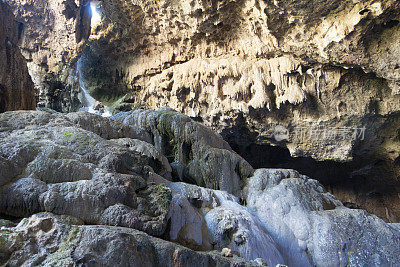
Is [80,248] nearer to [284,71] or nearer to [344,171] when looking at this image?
[284,71]

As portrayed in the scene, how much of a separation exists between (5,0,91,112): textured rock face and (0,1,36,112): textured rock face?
700 cm

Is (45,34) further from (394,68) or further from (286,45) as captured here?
(394,68)

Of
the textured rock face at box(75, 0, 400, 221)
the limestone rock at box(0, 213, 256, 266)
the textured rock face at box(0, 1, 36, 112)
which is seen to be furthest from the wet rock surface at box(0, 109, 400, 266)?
the textured rock face at box(75, 0, 400, 221)

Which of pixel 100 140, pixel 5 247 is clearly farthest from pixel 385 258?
pixel 5 247

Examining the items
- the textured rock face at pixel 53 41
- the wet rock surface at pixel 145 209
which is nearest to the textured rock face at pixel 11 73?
the wet rock surface at pixel 145 209

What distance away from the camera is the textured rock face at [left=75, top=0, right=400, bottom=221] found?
8648mm

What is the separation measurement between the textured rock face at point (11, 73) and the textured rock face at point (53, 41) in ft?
23.0

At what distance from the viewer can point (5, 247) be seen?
2473 millimetres

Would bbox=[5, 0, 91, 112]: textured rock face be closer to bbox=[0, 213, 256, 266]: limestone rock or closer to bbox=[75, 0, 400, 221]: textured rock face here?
bbox=[75, 0, 400, 221]: textured rock face

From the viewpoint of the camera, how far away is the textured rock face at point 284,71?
865 centimetres

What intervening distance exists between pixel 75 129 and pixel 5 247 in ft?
9.20

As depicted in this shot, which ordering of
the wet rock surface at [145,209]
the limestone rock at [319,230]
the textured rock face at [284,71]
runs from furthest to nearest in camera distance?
the textured rock face at [284,71] < the limestone rock at [319,230] < the wet rock surface at [145,209]

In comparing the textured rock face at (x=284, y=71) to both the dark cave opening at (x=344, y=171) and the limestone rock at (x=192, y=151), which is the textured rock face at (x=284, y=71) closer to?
the dark cave opening at (x=344, y=171)

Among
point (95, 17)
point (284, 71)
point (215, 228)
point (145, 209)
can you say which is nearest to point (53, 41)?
point (95, 17)
